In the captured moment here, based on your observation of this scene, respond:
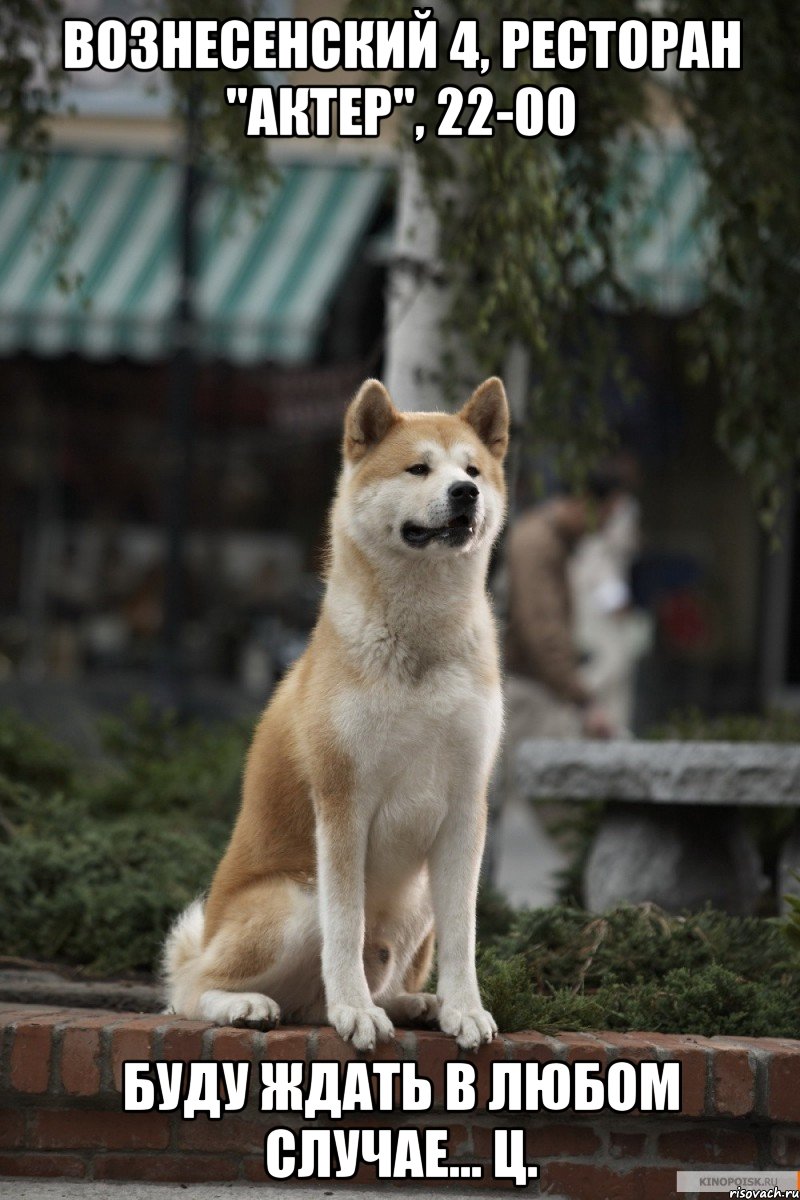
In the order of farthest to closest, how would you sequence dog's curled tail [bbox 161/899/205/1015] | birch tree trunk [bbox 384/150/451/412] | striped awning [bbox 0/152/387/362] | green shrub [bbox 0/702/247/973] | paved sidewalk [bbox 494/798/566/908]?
striped awning [bbox 0/152/387/362]
paved sidewalk [bbox 494/798/566/908]
birch tree trunk [bbox 384/150/451/412]
green shrub [bbox 0/702/247/973]
dog's curled tail [bbox 161/899/205/1015]

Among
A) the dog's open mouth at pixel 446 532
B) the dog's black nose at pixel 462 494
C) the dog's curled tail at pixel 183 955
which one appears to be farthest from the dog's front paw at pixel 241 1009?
the dog's black nose at pixel 462 494

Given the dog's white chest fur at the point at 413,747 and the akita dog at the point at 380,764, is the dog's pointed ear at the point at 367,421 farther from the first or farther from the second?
the dog's white chest fur at the point at 413,747

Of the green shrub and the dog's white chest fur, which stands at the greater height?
the dog's white chest fur

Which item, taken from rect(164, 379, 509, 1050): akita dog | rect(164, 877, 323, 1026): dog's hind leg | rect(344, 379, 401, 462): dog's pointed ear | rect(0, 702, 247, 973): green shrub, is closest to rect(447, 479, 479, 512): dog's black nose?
rect(164, 379, 509, 1050): akita dog

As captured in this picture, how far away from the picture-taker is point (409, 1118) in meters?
3.52

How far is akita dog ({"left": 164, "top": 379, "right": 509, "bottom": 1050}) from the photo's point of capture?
11.2ft

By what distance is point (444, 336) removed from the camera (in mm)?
5547

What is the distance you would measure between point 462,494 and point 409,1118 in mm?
1418

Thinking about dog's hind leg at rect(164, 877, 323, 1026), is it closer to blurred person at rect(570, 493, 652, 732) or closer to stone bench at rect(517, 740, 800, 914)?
stone bench at rect(517, 740, 800, 914)

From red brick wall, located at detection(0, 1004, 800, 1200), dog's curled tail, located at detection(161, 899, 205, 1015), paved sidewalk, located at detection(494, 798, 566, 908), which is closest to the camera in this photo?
red brick wall, located at detection(0, 1004, 800, 1200)

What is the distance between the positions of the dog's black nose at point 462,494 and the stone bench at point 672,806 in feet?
7.08

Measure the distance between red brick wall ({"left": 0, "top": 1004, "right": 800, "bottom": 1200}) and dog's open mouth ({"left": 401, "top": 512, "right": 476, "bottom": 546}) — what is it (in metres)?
1.12

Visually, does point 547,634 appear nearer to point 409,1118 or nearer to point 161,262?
point 161,262

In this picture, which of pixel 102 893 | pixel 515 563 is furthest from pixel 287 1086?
pixel 515 563
